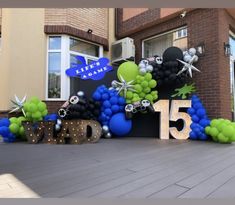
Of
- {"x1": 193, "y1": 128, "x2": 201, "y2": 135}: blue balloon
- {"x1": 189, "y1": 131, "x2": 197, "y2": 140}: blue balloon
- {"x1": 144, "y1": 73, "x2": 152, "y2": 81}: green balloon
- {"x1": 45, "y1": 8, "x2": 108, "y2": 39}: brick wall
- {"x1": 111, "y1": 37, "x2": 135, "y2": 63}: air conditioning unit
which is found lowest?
{"x1": 189, "y1": 131, "x2": 197, "y2": 140}: blue balloon

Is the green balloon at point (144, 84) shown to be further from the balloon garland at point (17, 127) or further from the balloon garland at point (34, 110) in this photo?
the balloon garland at point (17, 127)

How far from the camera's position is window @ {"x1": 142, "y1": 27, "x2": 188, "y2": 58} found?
6.91m

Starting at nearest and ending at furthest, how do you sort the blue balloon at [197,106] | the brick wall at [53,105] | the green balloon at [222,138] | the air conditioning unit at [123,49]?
the green balloon at [222,138] → the blue balloon at [197,106] → the brick wall at [53,105] → the air conditioning unit at [123,49]

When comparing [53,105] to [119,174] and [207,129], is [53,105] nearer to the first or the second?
[207,129]

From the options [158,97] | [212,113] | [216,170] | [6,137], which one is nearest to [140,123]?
[158,97]

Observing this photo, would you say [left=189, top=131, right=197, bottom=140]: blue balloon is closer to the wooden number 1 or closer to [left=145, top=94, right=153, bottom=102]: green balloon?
the wooden number 1

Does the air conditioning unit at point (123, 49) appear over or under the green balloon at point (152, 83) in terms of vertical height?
over

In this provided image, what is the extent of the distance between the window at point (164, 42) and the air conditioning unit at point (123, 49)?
1.36 feet

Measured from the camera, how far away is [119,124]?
19.5ft

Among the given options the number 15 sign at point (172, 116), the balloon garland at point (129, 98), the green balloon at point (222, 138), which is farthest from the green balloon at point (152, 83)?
the green balloon at point (222, 138)

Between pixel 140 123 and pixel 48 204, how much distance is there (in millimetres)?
5011

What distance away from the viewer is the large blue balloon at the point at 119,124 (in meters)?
5.94

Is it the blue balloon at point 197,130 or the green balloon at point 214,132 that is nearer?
the green balloon at point 214,132

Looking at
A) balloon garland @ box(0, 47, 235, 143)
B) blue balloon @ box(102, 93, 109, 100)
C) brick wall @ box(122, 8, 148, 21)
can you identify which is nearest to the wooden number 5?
balloon garland @ box(0, 47, 235, 143)
